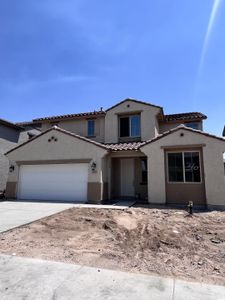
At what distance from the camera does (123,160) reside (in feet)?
56.5

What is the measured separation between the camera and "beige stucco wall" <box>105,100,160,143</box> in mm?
17531

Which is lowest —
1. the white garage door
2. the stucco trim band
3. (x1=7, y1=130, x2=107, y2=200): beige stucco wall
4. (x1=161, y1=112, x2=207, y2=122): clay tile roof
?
the white garage door

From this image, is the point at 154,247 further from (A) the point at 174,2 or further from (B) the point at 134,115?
(B) the point at 134,115

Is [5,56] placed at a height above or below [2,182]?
above

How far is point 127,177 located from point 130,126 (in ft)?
15.2

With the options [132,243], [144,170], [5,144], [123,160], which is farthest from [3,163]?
[132,243]

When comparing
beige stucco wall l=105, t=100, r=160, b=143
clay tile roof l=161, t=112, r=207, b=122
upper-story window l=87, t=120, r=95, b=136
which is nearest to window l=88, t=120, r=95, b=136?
upper-story window l=87, t=120, r=95, b=136

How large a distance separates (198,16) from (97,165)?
1030 centimetres

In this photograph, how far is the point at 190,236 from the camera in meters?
7.03

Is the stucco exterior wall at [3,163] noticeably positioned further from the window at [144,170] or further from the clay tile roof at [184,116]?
the clay tile roof at [184,116]

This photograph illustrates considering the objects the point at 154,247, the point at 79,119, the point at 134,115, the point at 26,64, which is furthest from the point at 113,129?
the point at 154,247

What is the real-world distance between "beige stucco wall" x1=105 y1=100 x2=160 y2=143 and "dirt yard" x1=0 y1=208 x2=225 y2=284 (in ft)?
29.8

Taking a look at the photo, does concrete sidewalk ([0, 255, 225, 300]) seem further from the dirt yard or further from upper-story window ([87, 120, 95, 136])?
upper-story window ([87, 120, 95, 136])

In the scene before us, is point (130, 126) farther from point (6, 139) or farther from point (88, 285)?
point (88, 285)
